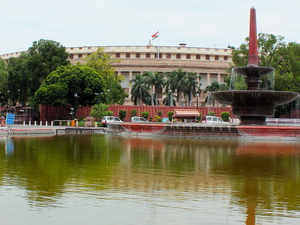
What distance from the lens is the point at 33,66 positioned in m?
69.2

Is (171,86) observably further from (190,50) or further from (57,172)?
(57,172)

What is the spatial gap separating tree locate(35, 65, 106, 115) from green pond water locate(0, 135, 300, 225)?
1721 inches

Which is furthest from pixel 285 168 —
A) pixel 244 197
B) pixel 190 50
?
pixel 190 50

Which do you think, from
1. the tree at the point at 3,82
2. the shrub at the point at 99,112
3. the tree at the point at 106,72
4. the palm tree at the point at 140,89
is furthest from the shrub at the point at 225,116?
the tree at the point at 3,82

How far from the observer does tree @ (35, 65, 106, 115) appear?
191 feet

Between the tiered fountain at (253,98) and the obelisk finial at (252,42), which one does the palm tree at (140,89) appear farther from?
the tiered fountain at (253,98)

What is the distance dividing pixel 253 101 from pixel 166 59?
6077 cm

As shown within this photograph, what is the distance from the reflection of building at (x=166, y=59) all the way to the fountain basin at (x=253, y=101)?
184ft

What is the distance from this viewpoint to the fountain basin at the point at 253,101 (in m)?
31.8

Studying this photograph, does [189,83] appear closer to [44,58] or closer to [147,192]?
[44,58]

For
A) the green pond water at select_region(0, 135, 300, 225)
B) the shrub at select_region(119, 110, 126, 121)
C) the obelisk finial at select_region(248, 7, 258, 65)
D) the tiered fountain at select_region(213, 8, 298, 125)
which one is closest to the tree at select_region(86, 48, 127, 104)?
the shrub at select_region(119, 110, 126, 121)

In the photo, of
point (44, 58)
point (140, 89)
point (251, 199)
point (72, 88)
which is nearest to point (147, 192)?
point (251, 199)

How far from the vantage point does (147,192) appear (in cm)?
950

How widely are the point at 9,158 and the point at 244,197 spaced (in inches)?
393
